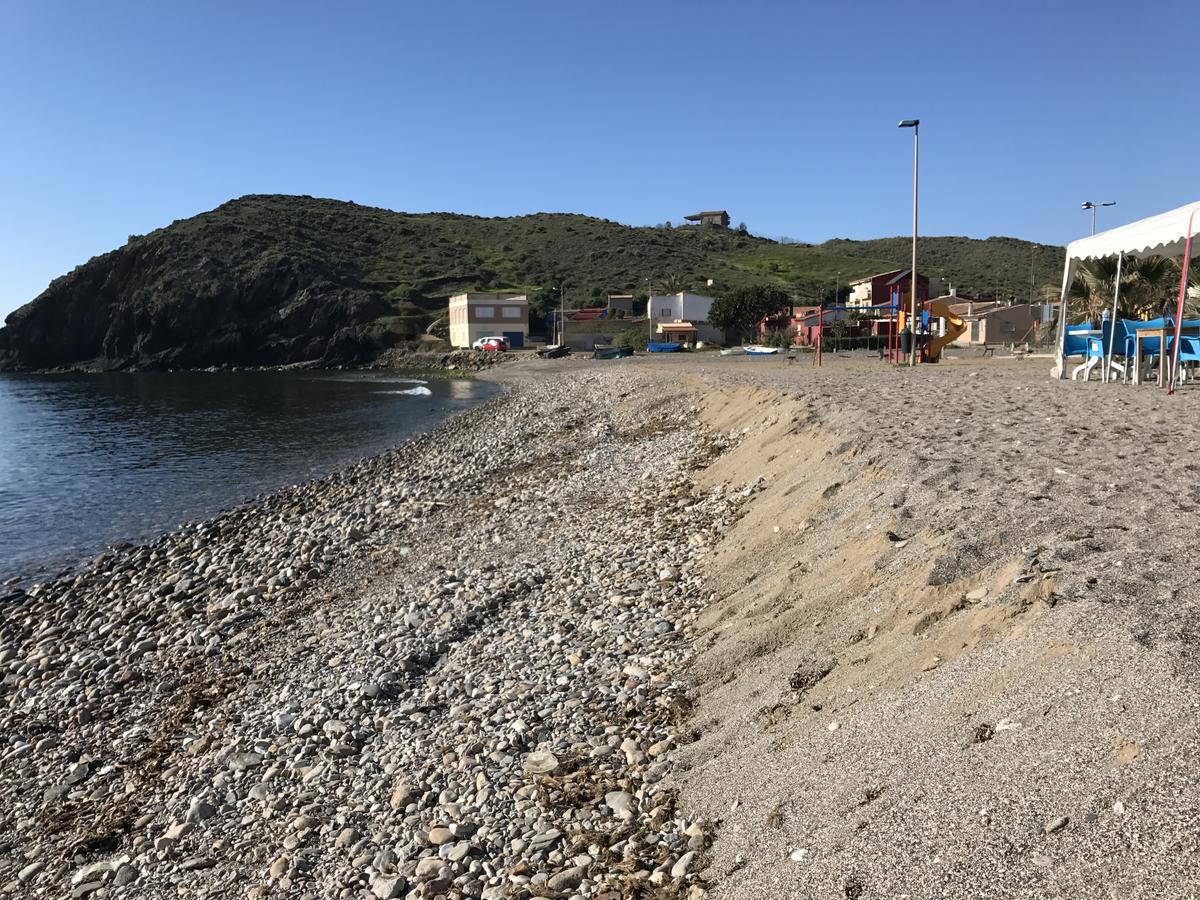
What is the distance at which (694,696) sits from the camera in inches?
218

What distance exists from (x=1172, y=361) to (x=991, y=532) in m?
10.5

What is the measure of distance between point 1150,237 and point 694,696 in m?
13.0

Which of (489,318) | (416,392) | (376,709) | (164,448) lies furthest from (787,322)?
(376,709)

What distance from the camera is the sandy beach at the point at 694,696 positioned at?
3.35 meters

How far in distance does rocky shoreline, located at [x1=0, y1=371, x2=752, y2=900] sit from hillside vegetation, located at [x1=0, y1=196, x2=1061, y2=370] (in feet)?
273

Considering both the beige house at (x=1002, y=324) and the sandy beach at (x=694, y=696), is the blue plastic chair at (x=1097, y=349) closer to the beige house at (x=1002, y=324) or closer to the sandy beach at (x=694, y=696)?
the sandy beach at (x=694, y=696)

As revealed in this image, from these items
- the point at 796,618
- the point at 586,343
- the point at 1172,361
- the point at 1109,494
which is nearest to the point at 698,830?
the point at 796,618

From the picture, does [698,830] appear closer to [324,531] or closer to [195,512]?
[324,531]

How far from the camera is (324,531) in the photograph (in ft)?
45.3

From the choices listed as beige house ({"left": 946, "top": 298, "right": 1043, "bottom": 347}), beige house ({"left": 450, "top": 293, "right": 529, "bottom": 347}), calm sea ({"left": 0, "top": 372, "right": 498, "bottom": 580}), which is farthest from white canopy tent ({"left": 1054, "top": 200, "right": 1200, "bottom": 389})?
beige house ({"left": 450, "top": 293, "right": 529, "bottom": 347})

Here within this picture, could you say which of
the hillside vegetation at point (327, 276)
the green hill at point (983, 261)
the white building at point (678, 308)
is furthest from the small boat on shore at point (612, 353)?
the green hill at point (983, 261)

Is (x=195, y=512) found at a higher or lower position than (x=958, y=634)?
lower

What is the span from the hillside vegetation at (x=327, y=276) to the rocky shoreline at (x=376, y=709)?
8321 cm

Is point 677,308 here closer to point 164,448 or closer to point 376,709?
point 164,448
